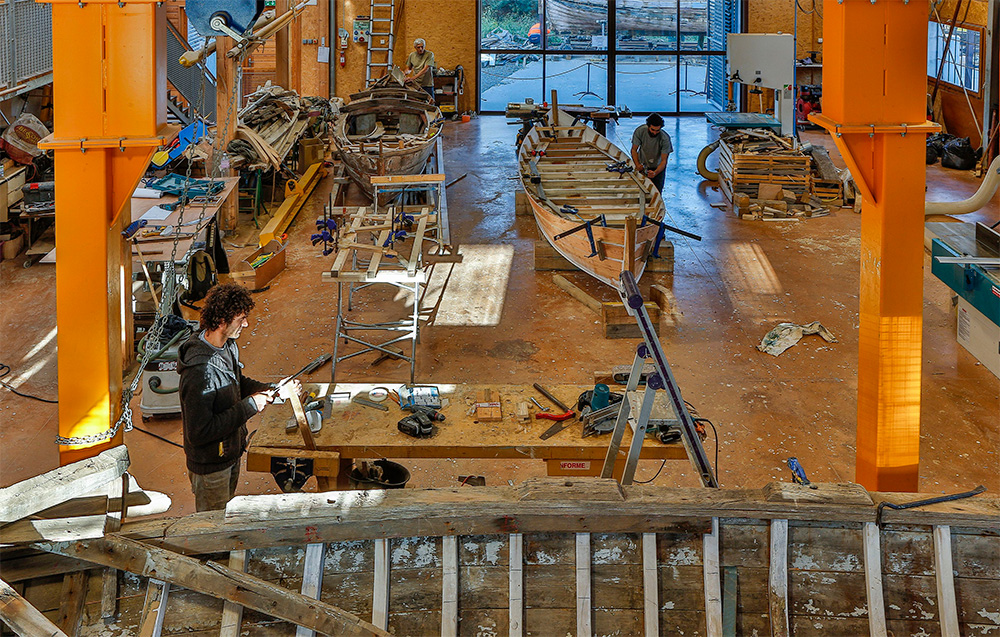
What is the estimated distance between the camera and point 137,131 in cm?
422

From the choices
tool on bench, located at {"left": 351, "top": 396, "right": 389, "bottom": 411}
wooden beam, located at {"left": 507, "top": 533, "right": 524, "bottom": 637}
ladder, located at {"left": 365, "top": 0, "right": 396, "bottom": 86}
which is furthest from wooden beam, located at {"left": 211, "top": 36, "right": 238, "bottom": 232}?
ladder, located at {"left": 365, "top": 0, "right": 396, "bottom": 86}

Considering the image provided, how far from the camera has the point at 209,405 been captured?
4328 millimetres

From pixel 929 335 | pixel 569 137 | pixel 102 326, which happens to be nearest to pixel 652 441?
pixel 102 326

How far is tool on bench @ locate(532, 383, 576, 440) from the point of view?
4.95 m

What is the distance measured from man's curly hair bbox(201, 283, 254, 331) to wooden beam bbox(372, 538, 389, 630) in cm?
132

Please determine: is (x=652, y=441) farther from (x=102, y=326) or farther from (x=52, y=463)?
(x=52, y=463)

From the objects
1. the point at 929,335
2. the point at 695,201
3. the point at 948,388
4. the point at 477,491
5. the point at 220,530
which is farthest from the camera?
the point at 695,201

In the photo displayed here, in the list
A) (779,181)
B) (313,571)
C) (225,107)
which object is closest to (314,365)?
(313,571)

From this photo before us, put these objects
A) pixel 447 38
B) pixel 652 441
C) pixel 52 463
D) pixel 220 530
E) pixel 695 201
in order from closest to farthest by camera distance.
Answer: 1. pixel 220 530
2. pixel 652 441
3. pixel 52 463
4. pixel 695 201
5. pixel 447 38

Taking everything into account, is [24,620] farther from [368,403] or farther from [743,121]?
[743,121]

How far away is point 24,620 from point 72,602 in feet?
1.35

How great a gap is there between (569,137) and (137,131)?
9347 mm

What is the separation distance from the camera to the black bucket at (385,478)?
17.0 ft

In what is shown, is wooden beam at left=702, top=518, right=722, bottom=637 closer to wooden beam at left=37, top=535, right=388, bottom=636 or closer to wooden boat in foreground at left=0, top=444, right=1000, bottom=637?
wooden boat in foreground at left=0, top=444, right=1000, bottom=637
